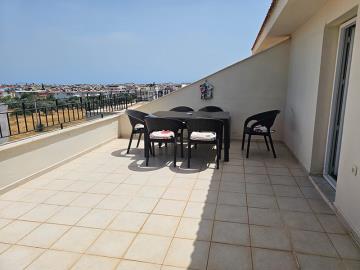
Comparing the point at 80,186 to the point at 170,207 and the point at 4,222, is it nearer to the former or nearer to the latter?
the point at 4,222

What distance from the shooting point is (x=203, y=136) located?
371 cm

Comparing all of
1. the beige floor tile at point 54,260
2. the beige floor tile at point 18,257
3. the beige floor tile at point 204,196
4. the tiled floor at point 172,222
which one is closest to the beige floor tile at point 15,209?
the tiled floor at point 172,222

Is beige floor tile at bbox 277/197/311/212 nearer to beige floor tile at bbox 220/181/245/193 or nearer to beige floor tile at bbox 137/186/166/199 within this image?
beige floor tile at bbox 220/181/245/193

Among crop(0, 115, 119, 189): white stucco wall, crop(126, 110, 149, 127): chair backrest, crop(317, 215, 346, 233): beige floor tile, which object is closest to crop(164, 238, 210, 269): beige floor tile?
crop(317, 215, 346, 233): beige floor tile

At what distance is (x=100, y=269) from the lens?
1578mm

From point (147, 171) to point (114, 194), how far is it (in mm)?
827

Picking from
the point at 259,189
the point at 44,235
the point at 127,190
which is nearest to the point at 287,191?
the point at 259,189

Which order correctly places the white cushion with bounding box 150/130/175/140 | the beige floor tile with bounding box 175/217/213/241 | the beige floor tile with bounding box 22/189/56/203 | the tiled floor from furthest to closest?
1. the white cushion with bounding box 150/130/175/140
2. the beige floor tile with bounding box 22/189/56/203
3. the beige floor tile with bounding box 175/217/213/241
4. the tiled floor

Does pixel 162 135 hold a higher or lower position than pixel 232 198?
higher

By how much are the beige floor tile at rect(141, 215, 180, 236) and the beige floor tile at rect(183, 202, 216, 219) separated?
17 cm

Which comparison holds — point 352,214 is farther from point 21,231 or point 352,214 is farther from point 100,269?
point 21,231

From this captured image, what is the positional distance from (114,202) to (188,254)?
3.88 feet

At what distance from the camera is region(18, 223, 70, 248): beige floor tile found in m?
1.88

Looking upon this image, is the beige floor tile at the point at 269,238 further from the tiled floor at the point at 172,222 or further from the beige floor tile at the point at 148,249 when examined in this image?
the beige floor tile at the point at 148,249
